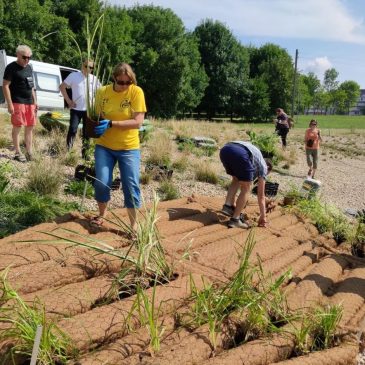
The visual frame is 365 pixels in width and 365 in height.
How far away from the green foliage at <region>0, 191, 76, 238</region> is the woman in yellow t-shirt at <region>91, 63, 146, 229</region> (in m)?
0.95

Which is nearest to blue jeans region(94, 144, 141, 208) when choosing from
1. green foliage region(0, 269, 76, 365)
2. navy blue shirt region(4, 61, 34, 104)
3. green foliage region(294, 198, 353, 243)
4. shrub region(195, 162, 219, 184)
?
green foliage region(0, 269, 76, 365)

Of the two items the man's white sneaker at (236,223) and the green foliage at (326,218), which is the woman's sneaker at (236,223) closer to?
the man's white sneaker at (236,223)

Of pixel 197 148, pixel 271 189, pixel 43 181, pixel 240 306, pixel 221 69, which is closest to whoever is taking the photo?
pixel 240 306

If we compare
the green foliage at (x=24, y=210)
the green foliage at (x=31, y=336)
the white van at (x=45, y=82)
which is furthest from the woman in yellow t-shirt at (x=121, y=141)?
the white van at (x=45, y=82)

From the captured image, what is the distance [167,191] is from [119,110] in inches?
128

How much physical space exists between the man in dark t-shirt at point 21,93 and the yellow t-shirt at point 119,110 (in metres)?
3.11

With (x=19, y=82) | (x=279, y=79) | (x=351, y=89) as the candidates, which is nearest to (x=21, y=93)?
(x=19, y=82)

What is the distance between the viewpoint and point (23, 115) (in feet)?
23.9

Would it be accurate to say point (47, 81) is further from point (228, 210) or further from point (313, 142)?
point (228, 210)

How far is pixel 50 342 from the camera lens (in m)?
2.47

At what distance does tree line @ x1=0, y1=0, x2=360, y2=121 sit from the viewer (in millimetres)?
27453

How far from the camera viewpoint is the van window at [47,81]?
667 inches

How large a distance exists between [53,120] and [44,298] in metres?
8.03

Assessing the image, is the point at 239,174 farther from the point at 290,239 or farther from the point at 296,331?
the point at 296,331
